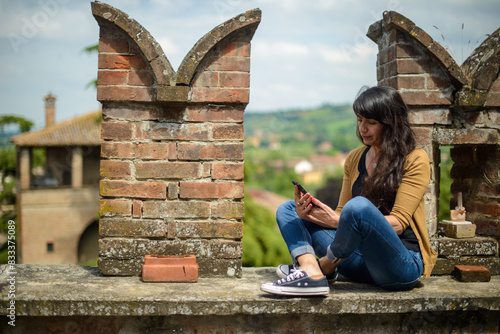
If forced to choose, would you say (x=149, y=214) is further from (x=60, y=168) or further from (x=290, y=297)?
(x=60, y=168)

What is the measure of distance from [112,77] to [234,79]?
0.68 m

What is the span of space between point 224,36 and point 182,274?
52.1 inches

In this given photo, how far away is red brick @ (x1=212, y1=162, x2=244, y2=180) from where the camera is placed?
8.30 ft

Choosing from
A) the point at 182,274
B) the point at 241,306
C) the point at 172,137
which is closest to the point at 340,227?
the point at 241,306

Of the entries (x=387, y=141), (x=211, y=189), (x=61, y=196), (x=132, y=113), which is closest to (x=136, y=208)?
(x=211, y=189)

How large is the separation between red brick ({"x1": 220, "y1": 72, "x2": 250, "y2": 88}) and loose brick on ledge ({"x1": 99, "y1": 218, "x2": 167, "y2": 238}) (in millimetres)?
862

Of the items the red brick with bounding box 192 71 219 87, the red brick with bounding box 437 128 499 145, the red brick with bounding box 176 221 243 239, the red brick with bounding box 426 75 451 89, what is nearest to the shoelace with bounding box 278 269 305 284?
the red brick with bounding box 176 221 243 239

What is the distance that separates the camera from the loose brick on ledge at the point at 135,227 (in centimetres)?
251

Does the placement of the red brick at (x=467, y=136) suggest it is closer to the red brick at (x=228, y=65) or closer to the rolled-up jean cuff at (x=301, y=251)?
the rolled-up jean cuff at (x=301, y=251)

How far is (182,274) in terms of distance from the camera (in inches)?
95.6

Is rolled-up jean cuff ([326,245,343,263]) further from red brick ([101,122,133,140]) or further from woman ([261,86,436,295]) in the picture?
red brick ([101,122,133,140])

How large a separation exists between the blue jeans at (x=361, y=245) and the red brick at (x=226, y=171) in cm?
32

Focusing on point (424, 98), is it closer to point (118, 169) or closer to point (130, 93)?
point (130, 93)

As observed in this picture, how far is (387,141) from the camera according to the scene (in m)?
2.38
